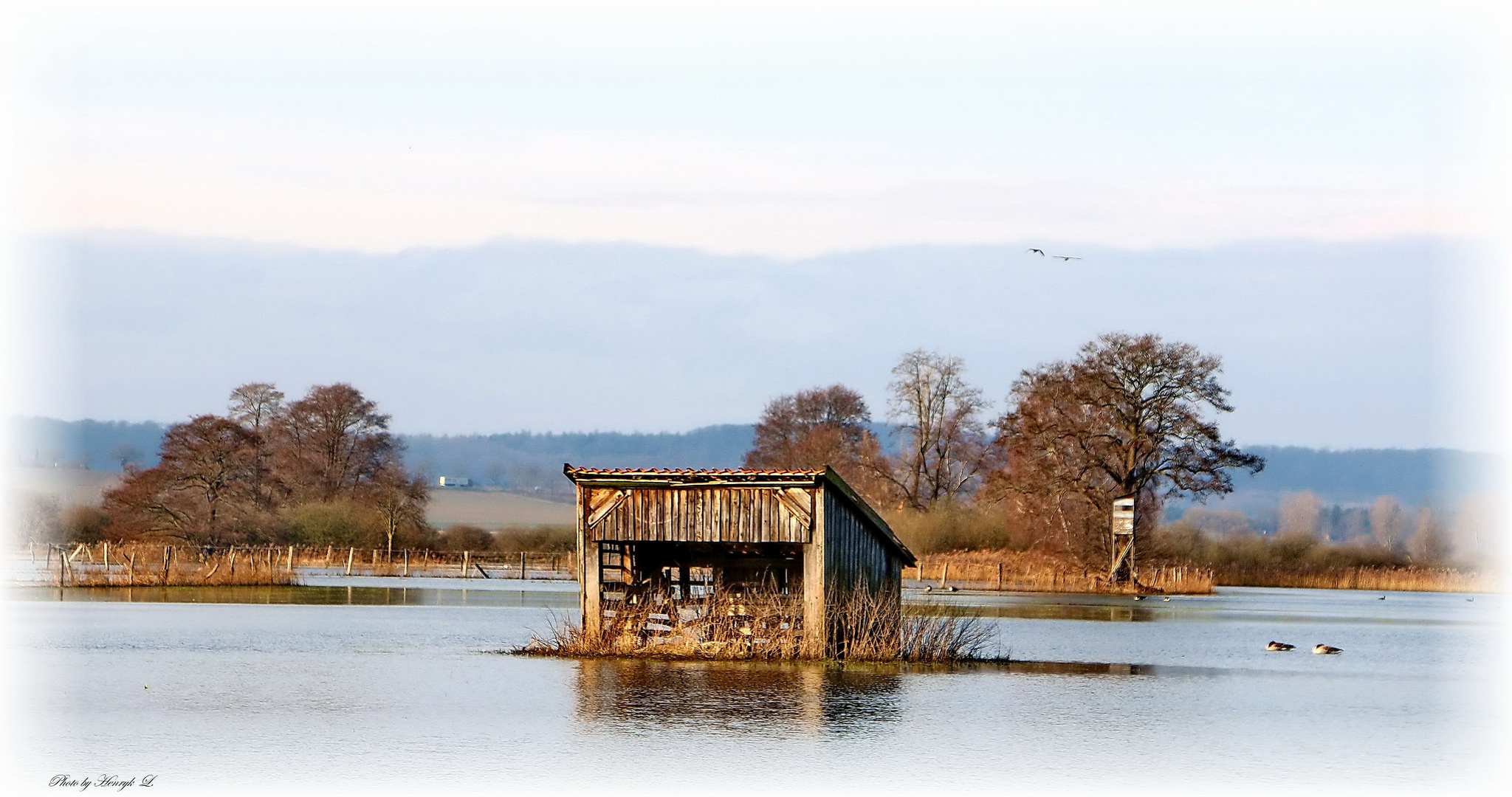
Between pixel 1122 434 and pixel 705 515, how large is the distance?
4072 centimetres

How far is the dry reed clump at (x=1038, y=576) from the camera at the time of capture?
217ft

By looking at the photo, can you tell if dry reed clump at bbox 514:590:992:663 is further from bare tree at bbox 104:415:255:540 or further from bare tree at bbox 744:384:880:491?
bare tree at bbox 744:384:880:491

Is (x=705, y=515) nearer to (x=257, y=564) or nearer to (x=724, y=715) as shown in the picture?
(x=724, y=715)

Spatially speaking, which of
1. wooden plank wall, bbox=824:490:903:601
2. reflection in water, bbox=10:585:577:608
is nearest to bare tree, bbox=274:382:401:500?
reflection in water, bbox=10:585:577:608

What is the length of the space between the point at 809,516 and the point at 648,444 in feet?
541

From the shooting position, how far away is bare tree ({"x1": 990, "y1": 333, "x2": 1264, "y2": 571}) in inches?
2498

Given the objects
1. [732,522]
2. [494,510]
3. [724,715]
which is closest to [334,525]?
[494,510]

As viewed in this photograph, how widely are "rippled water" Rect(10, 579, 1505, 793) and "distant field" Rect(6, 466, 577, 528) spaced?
168ft

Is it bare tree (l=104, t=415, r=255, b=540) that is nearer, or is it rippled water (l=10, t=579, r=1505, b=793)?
rippled water (l=10, t=579, r=1505, b=793)

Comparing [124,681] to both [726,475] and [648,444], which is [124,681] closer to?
[726,475]

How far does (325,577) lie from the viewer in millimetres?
68438

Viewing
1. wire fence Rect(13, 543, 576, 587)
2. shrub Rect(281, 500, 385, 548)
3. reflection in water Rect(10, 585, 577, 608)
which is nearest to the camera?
reflection in water Rect(10, 585, 577, 608)

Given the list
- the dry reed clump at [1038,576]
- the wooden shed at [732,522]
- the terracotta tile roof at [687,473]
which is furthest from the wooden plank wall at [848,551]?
the dry reed clump at [1038,576]

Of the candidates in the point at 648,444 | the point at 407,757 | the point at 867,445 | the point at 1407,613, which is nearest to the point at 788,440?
the point at 867,445
